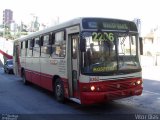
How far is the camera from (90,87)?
8.80m

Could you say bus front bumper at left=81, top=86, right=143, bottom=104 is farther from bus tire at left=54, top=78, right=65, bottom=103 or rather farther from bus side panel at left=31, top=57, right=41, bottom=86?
bus side panel at left=31, top=57, right=41, bottom=86

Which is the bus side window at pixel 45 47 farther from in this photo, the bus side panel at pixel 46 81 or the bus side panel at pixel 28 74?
the bus side panel at pixel 28 74

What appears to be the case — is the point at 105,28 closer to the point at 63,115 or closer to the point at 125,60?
the point at 125,60

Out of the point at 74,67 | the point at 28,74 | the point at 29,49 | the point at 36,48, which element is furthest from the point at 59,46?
the point at 28,74

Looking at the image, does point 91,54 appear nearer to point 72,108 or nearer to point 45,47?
point 72,108

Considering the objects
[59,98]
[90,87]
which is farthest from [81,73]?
[59,98]

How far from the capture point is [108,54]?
29.9 ft

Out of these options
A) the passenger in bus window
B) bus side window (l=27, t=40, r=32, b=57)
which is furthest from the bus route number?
bus side window (l=27, t=40, r=32, b=57)

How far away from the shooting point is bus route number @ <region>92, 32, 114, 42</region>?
8.98m

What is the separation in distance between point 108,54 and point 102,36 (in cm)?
58

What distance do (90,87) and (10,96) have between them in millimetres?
5379

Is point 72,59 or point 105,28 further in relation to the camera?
point 72,59

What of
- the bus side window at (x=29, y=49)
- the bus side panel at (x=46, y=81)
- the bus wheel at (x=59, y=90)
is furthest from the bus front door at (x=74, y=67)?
the bus side window at (x=29, y=49)

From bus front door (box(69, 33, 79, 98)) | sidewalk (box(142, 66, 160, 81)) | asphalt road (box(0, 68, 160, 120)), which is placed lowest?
sidewalk (box(142, 66, 160, 81))
